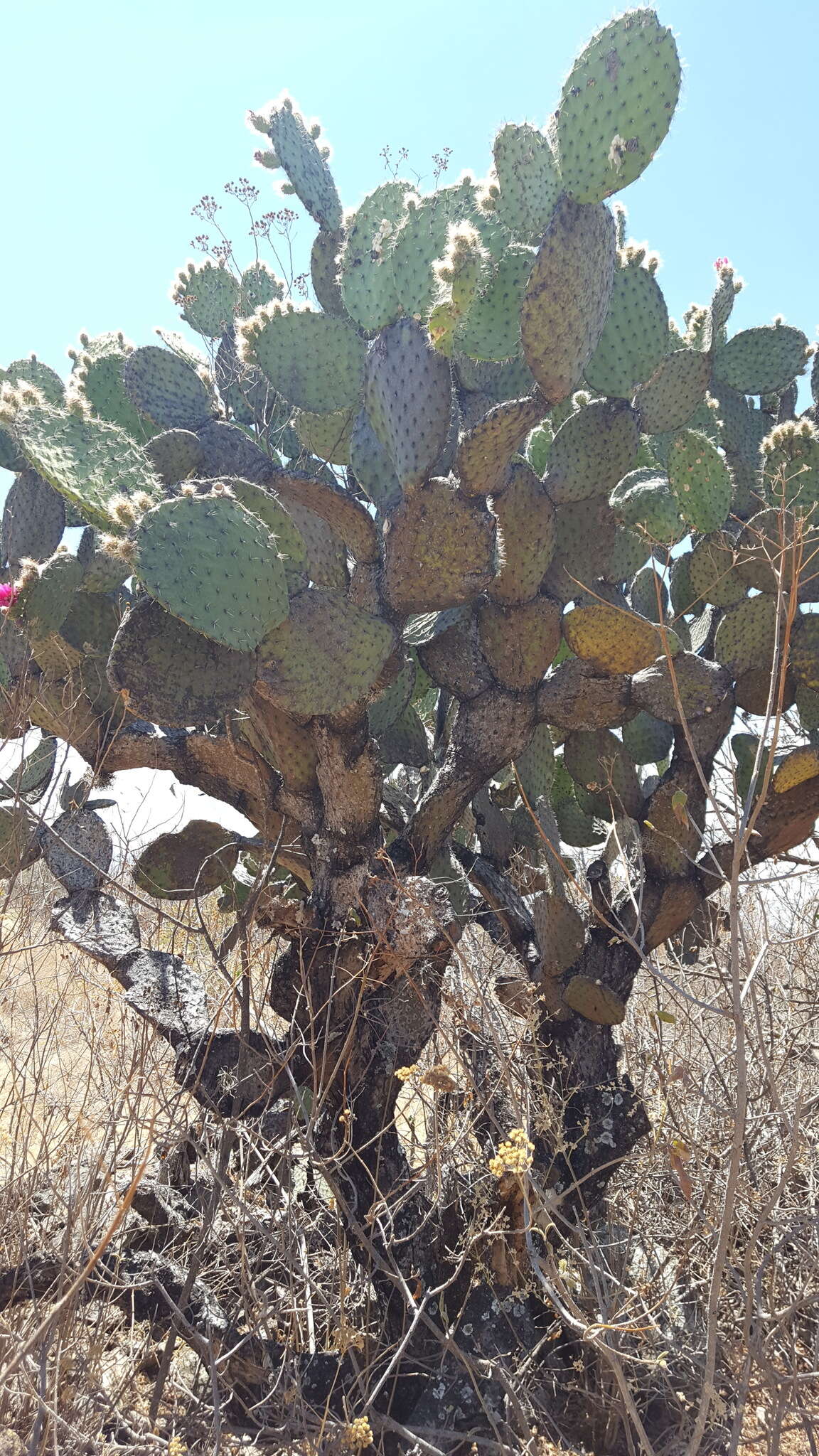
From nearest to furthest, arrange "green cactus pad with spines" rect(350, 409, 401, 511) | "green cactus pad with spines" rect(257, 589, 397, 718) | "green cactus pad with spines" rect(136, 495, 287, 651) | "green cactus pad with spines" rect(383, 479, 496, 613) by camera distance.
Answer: "green cactus pad with spines" rect(136, 495, 287, 651), "green cactus pad with spines" rect(257, 589, 397, 718), "green cactus pad with spines" rect(383, 479, 496, 613), "green cactus pad with spines" rect(350, 409, 401, 511)

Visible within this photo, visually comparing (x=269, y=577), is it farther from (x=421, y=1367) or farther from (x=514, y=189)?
(x=421, y=1367)

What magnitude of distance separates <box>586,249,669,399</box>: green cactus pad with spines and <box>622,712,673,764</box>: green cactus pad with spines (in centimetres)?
136

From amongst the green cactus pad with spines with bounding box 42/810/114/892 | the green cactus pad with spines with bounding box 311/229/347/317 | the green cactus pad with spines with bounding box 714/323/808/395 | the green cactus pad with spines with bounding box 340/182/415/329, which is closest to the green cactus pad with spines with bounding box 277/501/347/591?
the green cactus pad with spines with bounding box 340/182/415/329

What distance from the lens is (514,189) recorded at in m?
2.34

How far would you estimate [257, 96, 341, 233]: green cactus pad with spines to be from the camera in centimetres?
292

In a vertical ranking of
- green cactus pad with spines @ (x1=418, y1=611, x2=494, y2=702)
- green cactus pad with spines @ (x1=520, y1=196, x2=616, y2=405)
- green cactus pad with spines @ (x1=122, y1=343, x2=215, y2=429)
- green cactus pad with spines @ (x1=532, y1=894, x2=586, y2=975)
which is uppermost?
green cactus pad with spines @ (x1=520, y1=196, x2=616, y2=405)

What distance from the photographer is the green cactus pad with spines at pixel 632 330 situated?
8.77ft

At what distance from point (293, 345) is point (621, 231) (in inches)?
52.6

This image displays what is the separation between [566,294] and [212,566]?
3.50 feet

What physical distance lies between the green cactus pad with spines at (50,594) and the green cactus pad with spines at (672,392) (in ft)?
5.94

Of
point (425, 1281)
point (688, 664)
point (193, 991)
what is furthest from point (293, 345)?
point (425, 1281)

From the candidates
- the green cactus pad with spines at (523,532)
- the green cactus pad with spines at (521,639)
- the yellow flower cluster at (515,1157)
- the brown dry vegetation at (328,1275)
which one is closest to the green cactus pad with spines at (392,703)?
the green cactus pad with spines at (521,639)

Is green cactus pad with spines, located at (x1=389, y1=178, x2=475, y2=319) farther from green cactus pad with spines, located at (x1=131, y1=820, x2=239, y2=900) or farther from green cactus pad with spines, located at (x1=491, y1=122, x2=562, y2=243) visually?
green cactus pad with spines, located at (x1=131, y1=820, x2=239, y2=900)

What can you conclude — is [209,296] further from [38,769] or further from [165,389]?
[38,769]
